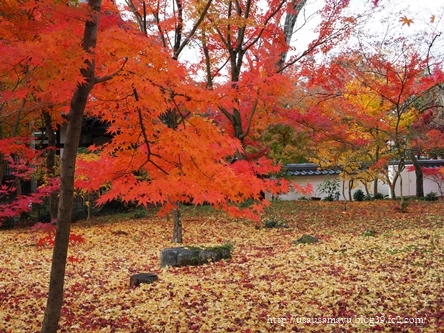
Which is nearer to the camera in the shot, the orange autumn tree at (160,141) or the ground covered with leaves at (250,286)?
the orange autumn tree at (160,141)

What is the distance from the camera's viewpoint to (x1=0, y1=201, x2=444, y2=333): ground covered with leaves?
5.70 m

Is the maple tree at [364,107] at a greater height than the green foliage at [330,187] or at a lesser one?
greater

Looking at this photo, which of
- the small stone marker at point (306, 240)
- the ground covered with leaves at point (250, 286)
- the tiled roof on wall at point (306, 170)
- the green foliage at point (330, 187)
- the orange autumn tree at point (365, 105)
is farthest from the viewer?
the tiled roof on wall at point (306, 170)

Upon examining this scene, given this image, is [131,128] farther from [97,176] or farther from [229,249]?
[229,249]

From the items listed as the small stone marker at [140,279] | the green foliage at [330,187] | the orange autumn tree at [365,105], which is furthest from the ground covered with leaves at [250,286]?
the green foliage at [330,187]

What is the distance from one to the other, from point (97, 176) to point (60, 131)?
13.5m

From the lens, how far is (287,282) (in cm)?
736

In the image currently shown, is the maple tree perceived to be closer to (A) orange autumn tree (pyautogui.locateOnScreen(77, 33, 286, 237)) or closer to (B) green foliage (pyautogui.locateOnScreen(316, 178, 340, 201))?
(B) green foliage (pyautogui.locateOnScreen(316, 178, 340, 201))

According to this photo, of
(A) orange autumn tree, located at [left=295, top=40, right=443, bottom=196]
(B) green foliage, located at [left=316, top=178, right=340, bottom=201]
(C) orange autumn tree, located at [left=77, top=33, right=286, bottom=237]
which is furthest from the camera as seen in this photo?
(B) green foliage, located at [left=316, top=178, right=340, bottom=201]

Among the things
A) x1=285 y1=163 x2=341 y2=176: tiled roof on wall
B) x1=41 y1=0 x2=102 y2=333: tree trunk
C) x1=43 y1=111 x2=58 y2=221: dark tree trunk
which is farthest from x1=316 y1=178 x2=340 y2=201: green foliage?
x1=41 y1=0 x2=102 y2=333: tree trunk

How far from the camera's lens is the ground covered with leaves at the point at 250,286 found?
18.7 ft

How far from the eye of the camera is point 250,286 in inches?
285

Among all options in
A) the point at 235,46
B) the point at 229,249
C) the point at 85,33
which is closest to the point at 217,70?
the point at 235,46

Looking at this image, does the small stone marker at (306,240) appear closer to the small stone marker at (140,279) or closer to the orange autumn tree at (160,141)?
the orange autumn tree at (160,141)
